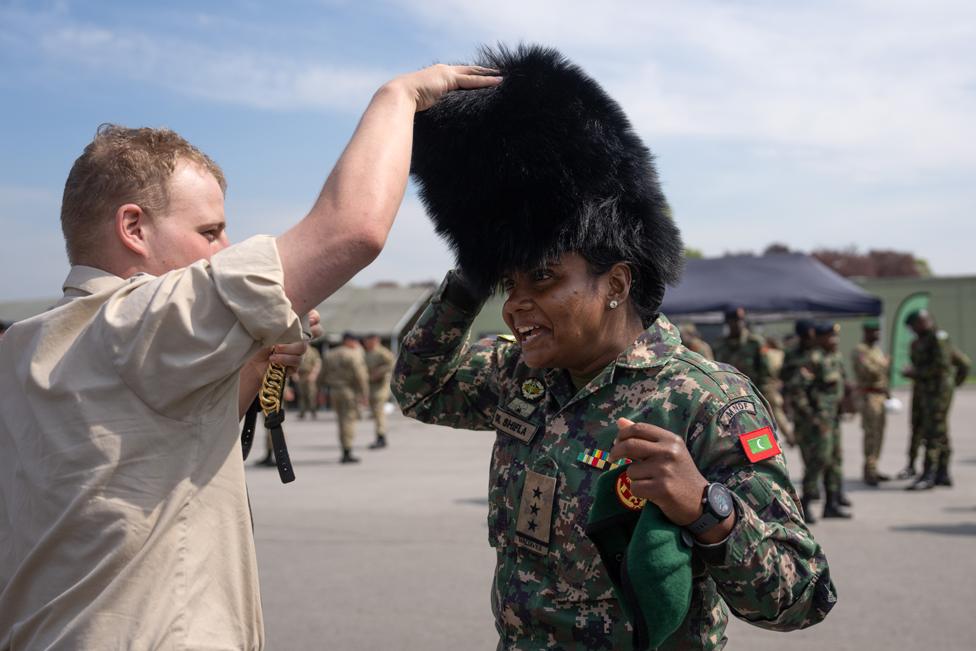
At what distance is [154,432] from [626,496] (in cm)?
94

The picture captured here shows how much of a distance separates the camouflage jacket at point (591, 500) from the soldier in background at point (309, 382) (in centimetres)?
1945

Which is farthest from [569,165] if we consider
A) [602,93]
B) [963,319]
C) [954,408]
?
[963,319]

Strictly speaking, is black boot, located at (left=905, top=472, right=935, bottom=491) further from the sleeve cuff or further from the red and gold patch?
the sleeve cuff

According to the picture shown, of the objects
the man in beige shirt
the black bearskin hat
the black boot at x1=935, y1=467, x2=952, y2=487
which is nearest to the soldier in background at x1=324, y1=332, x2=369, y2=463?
the black boot at x1=935, y1=467, x2=952, y2=487

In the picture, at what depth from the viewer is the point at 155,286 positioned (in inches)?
61.9

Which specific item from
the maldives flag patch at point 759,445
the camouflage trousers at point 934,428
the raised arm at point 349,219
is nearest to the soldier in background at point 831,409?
the camouflage trousers at point 934,428

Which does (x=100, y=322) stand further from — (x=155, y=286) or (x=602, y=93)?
(x=602, y=93)

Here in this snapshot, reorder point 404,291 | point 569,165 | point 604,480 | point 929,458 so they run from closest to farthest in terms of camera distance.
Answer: point 604,480, point 569,165, point 929,458, point 404,291

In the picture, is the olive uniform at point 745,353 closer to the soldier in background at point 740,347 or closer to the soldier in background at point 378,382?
the soldier in background at point 740,347

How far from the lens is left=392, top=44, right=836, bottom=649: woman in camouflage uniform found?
2141 millimetres

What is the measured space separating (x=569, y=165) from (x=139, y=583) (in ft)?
4.55

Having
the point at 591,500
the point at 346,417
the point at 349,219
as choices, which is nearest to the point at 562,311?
the point at 591,500

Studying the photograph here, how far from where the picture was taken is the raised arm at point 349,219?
158 centimetres

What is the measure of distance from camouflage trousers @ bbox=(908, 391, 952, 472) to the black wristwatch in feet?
34.9
